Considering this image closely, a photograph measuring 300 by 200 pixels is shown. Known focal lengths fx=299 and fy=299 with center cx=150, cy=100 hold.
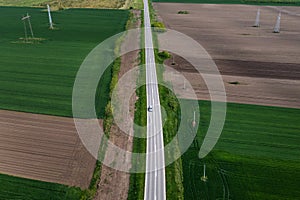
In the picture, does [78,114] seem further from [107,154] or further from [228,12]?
[228,12]

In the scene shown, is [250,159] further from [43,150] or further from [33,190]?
[43,150]

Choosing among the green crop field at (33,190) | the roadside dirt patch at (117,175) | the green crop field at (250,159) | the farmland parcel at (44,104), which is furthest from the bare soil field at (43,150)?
the green crop field at (250,159)

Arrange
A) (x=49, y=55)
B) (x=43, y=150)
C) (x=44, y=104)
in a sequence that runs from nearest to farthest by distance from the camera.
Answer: (x=43, y=150) < (x=44, y=104) < (x=49, y=55)

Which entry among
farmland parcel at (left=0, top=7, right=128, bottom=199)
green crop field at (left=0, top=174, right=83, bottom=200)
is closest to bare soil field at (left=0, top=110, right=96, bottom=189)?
farmland parcel at (left=0, top=7, right=128, bottom=199)

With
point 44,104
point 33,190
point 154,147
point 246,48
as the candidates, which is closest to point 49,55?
point 44,104

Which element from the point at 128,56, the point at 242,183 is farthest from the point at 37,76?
the point at 242,183
